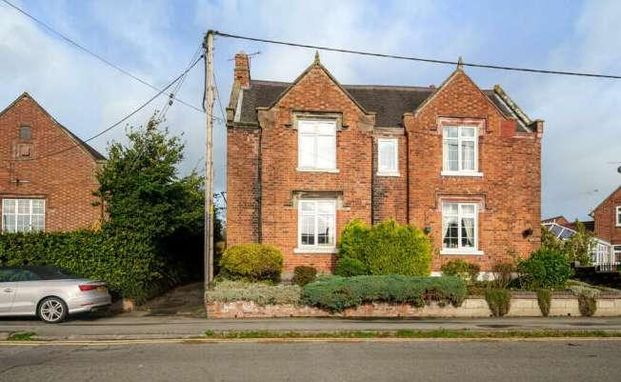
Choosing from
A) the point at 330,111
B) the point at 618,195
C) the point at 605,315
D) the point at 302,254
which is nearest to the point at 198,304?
the point at 302,254

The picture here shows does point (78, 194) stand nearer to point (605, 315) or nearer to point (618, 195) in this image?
point (605, 315)

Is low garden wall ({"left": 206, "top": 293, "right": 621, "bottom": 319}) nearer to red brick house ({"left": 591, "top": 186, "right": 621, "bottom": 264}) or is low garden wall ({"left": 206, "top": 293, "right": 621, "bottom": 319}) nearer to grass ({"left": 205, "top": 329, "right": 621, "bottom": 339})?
grass ({"left": 205, "top": 329, "right": 621, "bottom": 339})

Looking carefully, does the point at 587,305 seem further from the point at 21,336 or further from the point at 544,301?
the point at 21,336

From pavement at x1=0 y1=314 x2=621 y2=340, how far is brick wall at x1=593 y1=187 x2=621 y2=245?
40.7 m

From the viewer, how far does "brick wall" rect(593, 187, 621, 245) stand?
54656 millimetres

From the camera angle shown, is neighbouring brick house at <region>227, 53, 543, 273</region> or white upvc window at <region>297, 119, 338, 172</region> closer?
neighbouring brick house at <region>227, 53, 543, 273</region>

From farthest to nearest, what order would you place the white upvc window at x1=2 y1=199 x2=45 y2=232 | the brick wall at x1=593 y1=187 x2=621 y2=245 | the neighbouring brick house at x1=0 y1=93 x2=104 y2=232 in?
the brick wall at x1=593 y1=187 x2=621 y2=245, the neighbouring brick house at x1=0 y1=93 x2=104 y2=232, the white upvc window at x1=2 y1=199 x2=45 y2=232

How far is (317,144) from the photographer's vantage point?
2364cm

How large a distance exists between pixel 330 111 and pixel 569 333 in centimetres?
1244

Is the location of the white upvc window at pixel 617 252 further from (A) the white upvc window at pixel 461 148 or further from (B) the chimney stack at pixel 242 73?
(B) the chimney stack at pixel 242 73

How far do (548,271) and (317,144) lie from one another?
888 centimetres

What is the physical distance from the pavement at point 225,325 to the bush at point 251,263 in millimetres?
3431

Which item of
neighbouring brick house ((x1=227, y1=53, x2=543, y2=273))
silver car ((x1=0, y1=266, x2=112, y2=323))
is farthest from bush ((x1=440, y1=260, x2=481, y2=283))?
silver car ((x1=0, y1=266, x2=112, y2=323))

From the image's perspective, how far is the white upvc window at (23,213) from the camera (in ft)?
89.7
